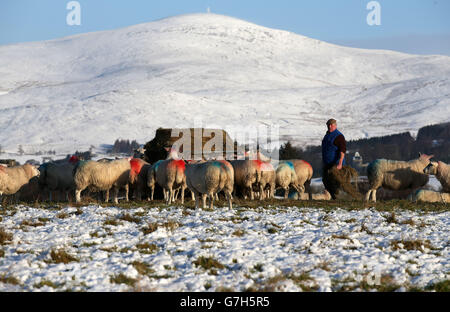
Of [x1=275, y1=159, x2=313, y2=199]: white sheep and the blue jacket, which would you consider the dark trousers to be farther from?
[x1=275, y1=159, x2=313, y2=199]: white sheep

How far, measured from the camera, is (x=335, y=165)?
→ 66.2 ft

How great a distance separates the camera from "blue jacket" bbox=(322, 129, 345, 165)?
20109 mm

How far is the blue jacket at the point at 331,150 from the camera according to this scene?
20109mm

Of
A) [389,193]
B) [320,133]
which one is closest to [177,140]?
[389,193]

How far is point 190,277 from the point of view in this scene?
9438 millimetres

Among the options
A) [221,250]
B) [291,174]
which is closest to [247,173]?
[291,174]

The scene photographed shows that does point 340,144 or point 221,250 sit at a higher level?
point 340,144

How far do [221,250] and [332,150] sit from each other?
10.0 metres

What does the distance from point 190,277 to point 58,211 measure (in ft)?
23.4

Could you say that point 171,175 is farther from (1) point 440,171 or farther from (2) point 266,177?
(1) point 440,171

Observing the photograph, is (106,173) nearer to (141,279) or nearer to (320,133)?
(141,279)

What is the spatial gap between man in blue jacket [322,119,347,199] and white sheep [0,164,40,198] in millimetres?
10501

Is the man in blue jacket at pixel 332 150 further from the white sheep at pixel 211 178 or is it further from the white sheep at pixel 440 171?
the white sheep at pixel 211 178

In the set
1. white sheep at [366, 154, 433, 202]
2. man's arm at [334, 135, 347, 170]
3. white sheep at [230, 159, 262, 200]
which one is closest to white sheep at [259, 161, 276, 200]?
white sheep at [230, 159, 262, 200]
